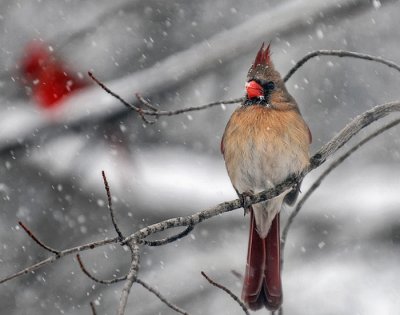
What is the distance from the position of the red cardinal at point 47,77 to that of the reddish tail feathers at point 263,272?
4.57 ft

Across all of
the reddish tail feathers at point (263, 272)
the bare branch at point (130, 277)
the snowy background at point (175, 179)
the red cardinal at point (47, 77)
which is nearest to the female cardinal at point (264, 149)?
the reddish tail feathers at point (263, 272)

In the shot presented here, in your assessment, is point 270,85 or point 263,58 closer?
point 263,58

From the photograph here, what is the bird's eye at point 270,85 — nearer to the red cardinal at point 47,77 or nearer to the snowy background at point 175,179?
the red cardinal at point 47,77

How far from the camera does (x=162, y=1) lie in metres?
6.42

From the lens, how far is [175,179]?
6.06 meters

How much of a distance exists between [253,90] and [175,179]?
282 cm

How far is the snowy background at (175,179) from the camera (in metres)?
5.84

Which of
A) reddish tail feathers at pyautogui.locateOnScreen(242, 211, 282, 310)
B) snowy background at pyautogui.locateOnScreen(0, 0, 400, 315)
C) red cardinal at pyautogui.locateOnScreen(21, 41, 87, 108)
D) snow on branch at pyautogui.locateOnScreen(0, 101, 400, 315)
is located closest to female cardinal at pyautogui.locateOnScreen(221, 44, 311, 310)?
reddish tail feathers at pyautogui.locateOnScreen(242, 211, 282, 310)

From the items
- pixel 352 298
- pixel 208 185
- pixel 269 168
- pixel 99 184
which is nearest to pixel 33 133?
pixel 99 184

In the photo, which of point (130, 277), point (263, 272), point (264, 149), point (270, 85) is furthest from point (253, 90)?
point (130, 277)

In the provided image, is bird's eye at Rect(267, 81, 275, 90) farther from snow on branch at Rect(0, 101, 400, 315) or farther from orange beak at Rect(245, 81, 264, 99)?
snow on branch at Rect(0, 101, 400, 315)

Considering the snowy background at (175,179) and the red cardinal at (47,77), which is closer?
the red cardinal at (47,77)

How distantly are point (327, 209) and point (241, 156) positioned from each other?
9.14 feet

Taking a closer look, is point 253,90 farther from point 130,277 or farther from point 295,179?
point 130,277
